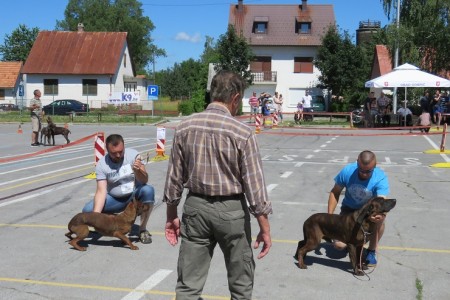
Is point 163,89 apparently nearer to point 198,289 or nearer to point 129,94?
point 129,94

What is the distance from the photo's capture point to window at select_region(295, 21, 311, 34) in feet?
187

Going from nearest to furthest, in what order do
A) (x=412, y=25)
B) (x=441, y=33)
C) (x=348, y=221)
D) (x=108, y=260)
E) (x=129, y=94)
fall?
(x=348, y=221), (x=108, y=260), (x=441, y=33), (x=412, y=25), (x=129, y=94)

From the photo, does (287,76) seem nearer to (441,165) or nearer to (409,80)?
(409,80)

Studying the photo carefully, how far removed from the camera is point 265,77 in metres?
55.7

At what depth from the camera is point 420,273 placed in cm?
566

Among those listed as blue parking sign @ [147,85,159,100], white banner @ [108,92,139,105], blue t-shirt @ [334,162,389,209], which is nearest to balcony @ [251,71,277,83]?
white banner @ [108,92,139,105]

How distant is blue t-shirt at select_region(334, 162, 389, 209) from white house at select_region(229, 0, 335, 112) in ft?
159

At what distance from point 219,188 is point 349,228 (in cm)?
240

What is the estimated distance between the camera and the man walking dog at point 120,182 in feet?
21.4

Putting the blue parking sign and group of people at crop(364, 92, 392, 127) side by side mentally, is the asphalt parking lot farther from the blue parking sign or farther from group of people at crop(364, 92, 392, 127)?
the blue parking sign

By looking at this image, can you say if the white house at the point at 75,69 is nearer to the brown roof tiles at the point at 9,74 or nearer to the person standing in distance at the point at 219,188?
the brown roof tiles at the point at 9,74

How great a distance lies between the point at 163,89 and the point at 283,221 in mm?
86147

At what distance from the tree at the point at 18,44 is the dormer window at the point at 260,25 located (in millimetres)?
54517

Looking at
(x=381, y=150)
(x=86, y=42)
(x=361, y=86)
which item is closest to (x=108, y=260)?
(x=381, y=150)
